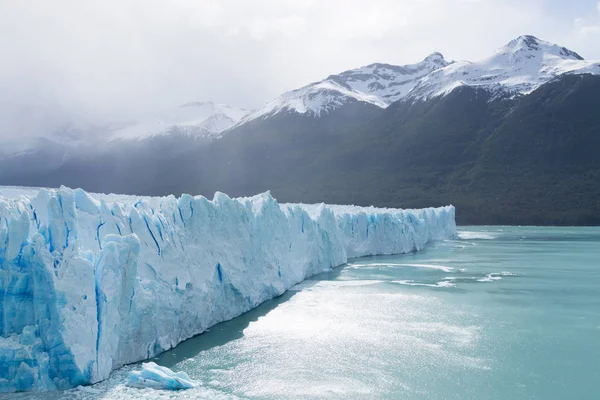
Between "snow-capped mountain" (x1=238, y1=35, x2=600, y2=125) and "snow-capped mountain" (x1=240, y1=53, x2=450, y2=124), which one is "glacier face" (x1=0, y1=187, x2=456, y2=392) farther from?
"snow-capped mountain" (x1=240, y1=53, x2=450, y2=124)

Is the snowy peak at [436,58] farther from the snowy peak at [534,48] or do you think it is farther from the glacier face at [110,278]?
the glacier face at [110,278]

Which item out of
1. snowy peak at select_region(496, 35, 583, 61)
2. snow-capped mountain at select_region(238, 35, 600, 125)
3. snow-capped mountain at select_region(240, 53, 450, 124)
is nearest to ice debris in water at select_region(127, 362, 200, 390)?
snow-capped mountain at select_region(238, 35, 600, 125)

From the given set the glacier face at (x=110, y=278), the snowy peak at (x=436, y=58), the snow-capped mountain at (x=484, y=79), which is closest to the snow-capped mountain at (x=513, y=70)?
the snow-capped mountain at (x=484, y=79)

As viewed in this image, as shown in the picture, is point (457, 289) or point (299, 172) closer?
point (457, 289)

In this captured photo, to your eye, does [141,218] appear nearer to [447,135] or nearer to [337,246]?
[337,246]

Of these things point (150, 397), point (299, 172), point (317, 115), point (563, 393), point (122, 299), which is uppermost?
point (317, 115)

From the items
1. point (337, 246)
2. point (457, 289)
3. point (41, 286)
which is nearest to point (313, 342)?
point (41, 286)

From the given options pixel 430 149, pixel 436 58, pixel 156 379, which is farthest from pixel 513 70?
pixel 156 379
